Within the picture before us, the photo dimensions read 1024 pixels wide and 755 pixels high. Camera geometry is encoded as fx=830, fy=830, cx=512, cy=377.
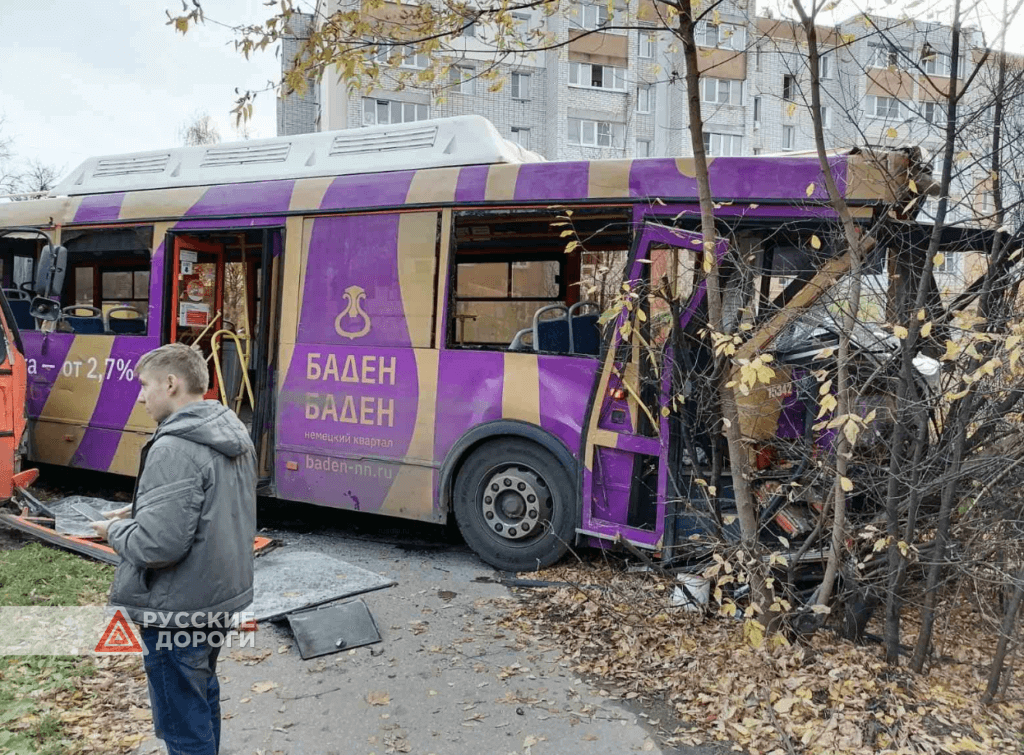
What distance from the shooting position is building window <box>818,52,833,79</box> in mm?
4094

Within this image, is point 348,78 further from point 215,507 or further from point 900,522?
point 900,522

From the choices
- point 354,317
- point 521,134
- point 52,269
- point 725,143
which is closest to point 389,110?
point 521,134

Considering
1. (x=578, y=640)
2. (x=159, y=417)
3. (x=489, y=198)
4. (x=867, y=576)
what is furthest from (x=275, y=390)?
(x=867, y=576)

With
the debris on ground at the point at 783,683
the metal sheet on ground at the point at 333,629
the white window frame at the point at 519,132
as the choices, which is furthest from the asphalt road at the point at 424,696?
the white window frame at the point at 519,132

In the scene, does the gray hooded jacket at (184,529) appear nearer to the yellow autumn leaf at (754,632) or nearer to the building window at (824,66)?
the yellow autumn leaf at (754,632)

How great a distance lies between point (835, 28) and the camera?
13.5 ft

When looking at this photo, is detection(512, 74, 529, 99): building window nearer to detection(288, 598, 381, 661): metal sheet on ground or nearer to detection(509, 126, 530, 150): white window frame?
detection(509, 126, 530, 150): white window frame

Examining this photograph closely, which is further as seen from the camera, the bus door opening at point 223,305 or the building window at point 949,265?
the bus door opening at point 223,305

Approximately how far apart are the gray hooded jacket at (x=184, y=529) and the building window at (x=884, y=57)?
3.43 metres

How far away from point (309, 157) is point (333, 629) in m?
4.26

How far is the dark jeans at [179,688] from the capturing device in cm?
286

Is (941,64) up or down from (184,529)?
up

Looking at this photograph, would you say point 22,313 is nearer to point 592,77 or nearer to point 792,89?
point 792,89

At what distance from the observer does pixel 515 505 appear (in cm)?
603
